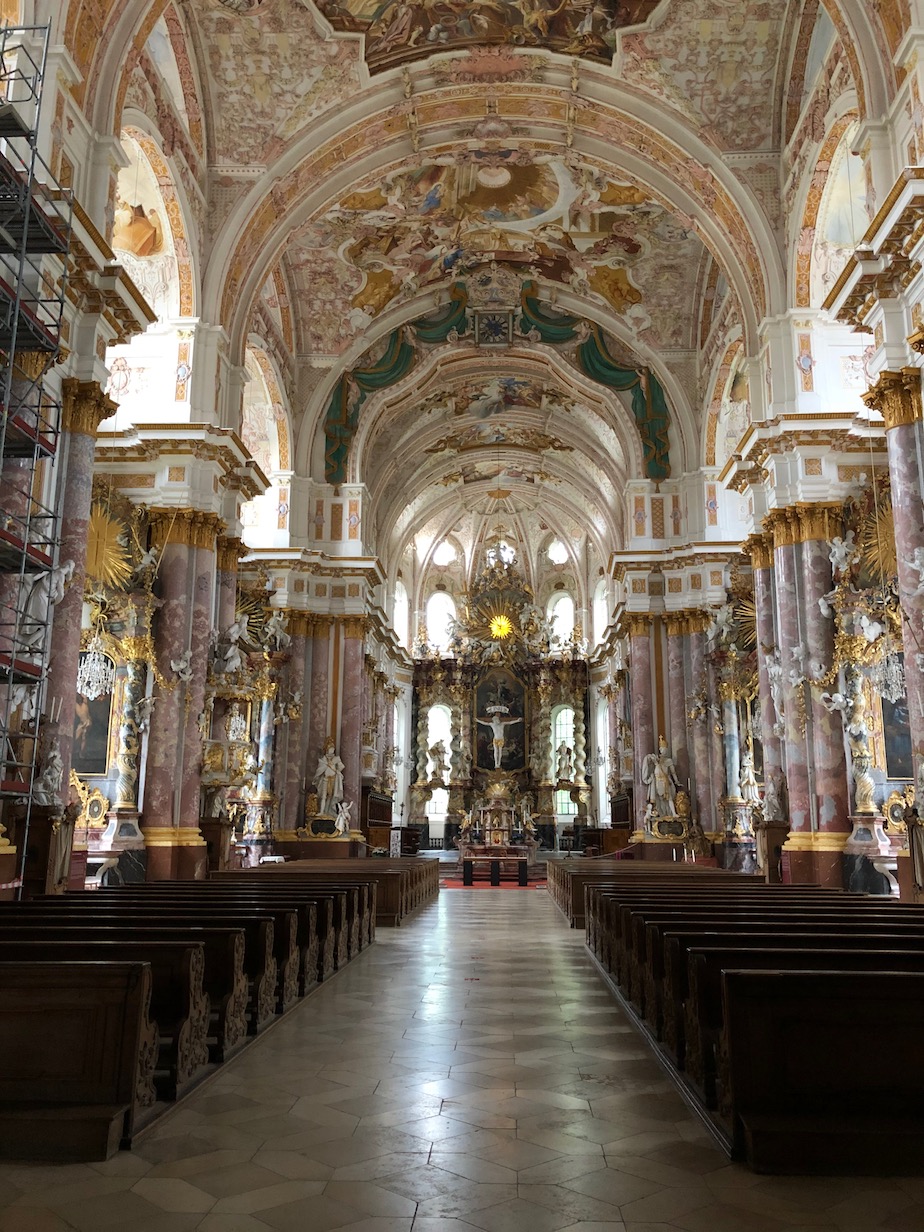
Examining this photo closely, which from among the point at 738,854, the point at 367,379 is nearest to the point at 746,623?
the point at 738,854

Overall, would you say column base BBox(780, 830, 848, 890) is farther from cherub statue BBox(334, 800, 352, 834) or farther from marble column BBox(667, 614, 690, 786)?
cherub statue BBox(334, 800, 352, 834)

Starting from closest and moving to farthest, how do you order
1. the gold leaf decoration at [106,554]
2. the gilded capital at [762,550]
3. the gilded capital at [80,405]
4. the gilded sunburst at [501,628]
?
the gilded capital at [80,405] → the gold leaf decoration at [106,554] → the gilded capital at [762,550] → the gilded sunburst at [501,628]

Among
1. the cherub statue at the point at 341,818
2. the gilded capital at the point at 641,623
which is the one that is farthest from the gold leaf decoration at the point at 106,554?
the gilded capital at the point at 641,623

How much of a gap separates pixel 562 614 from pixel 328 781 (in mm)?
21113

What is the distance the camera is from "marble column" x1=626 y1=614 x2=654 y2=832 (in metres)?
25.3

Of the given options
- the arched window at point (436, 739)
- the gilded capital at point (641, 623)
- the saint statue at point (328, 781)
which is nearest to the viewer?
the saint statue at point (328, 781)

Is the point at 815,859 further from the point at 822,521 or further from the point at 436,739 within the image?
the point at 436,739

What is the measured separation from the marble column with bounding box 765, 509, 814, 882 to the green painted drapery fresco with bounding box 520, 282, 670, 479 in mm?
10353

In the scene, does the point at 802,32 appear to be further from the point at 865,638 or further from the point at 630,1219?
the point at 630,1219

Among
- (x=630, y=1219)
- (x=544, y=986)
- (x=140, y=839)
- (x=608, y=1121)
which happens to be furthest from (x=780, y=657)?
(x=630, y=1219)

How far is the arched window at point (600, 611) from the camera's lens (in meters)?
39.2

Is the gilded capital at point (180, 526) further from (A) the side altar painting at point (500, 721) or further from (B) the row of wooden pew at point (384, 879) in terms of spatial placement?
(A) the side altar painting at point (500, 721)

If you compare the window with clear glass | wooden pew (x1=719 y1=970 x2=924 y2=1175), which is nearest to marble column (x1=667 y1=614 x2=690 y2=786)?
the window with clear glass

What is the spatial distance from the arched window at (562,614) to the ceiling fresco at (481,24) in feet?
90.4
